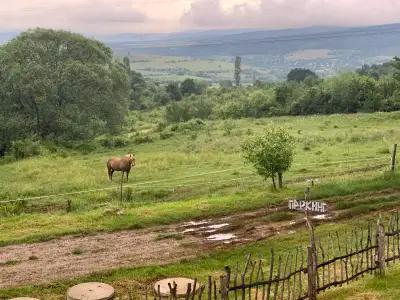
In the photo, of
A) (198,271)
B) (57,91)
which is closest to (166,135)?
(57,91)

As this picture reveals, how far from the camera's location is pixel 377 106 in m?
68.4

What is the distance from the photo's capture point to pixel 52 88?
160 feet

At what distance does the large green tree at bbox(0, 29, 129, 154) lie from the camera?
48.7 metres

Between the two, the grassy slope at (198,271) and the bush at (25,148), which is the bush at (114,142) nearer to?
the bush at (25,148)

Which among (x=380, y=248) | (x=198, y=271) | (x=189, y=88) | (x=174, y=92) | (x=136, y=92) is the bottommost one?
(x=198, y=271)

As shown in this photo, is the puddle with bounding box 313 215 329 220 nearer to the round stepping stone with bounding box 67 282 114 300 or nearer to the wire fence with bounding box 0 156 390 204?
the wire fence with bounding box 0 156 390 204

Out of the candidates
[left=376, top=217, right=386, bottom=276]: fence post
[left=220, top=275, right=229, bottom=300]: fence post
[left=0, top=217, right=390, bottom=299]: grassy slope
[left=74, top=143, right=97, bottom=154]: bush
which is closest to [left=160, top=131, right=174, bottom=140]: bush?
[left=74, top=143, right=97, bottom=154]: bush

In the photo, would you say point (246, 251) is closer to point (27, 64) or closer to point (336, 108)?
point (27, 64)

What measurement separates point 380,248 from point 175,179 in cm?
1911

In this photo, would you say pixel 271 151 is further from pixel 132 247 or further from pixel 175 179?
pixel 132 247

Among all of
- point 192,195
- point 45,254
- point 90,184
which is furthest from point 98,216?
point 90,184

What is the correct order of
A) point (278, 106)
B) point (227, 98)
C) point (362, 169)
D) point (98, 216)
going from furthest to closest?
point (227, 98), point (278, 106), point (362, 169), point (98, 216)

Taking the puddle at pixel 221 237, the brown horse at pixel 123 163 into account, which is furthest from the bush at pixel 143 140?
the puddle at pixel 221 237

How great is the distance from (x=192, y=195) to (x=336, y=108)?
48.9m
